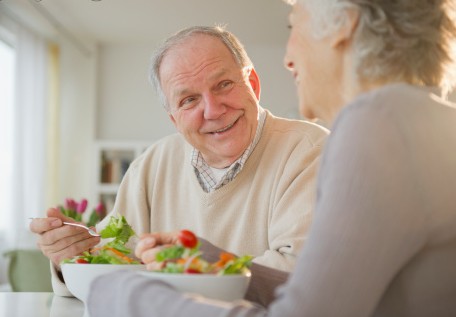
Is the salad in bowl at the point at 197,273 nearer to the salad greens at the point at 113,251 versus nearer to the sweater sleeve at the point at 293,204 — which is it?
the salad greens at the point at 113,251

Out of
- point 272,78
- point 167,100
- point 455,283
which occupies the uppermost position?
point 272,78

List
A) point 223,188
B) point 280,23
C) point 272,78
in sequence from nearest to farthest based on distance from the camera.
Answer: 1. point 223,188
2. point 280,23
3. point 272,78

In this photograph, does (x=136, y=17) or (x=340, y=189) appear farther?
(x=136, y=17)

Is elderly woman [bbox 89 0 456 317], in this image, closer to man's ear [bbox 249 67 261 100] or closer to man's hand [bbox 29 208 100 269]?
man's hand [bbox 29 208 100 269]

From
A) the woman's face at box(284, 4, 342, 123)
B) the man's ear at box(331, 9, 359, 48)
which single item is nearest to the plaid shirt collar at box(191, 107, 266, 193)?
the woman's face at box(284, 4, 342, 123)

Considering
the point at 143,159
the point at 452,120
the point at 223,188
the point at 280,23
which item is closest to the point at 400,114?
the point at 452,120

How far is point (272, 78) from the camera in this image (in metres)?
7.93

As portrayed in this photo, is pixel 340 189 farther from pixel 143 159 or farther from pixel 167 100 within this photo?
pixel 143 159

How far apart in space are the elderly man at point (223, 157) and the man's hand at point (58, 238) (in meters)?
0.04

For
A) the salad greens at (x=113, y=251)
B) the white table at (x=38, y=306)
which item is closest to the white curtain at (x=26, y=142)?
the white table at (x=38, y=306)

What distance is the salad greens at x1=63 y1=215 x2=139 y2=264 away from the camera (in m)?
1.20

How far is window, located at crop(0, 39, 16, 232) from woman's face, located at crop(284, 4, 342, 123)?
18.9ft

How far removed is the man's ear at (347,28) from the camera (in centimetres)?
101

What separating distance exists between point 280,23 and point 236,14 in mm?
646
